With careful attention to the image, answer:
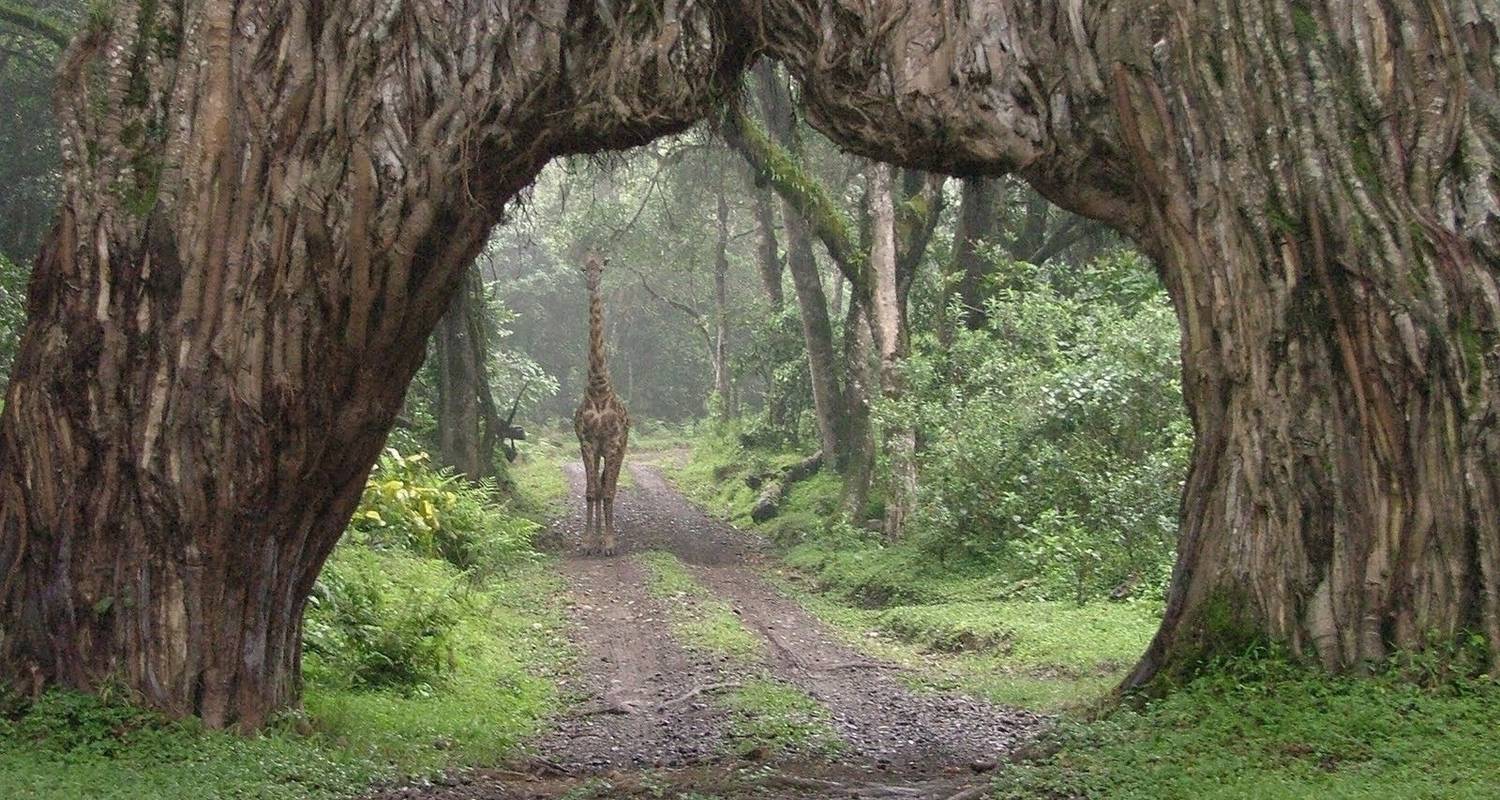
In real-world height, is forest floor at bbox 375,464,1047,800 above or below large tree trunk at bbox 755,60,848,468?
below

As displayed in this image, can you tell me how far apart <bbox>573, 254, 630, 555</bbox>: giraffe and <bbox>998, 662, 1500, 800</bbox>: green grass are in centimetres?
1215

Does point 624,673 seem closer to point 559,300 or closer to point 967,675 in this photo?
point 967,675

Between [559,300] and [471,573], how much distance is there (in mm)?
39125

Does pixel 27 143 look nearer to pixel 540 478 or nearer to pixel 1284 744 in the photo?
pixel 540 478

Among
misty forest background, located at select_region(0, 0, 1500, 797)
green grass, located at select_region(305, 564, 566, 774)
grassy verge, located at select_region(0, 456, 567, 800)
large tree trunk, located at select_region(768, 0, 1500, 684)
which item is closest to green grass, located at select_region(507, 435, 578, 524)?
misty forest background, located at select_region(0, 0, 1500, 797)

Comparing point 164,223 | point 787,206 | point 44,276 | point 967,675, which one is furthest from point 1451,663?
point 787,206

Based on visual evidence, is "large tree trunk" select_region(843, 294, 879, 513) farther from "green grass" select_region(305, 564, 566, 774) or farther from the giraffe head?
"green grass" select_region(305, 564, 566, 774)

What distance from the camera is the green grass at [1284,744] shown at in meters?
4.76

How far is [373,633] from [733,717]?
229 cm

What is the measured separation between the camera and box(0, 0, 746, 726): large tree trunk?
6348 mm

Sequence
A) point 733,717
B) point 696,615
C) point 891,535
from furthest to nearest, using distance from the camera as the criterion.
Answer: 1. point 891,535
2. point 696,615
3. point 733,717

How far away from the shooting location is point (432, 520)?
13.7 metres

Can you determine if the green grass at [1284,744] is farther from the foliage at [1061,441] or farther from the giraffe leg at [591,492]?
the giraffe leg at [591,492]

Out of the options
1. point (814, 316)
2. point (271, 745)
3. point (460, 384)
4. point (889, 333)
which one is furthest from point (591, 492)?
point (271, 745)
